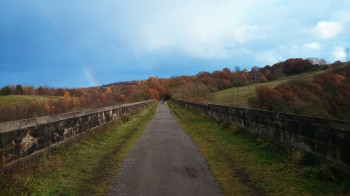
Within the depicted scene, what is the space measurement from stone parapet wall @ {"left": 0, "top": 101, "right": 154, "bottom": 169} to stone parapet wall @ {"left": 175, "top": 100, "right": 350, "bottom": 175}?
18.1 feet

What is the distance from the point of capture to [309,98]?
41344mm

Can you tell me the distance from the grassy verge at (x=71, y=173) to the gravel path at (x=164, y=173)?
0.26 metres

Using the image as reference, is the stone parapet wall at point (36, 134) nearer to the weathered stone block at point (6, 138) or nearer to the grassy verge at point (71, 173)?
the weathered stone block at point (6, 138)

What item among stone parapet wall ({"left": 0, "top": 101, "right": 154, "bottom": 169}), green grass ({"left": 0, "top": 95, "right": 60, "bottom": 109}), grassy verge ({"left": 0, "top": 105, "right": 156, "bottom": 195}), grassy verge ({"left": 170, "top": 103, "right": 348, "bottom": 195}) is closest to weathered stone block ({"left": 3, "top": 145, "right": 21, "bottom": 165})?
stone parapet wall ({"left": 0, "top": 101, "right": 154, "bottom": 169})

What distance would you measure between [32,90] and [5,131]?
350 ft

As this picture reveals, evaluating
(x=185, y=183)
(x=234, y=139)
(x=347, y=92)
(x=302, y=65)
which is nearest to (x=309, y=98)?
(x=347, y=92)

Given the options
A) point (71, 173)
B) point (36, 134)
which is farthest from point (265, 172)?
point (36, 134)

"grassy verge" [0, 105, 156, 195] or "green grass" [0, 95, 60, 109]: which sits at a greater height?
"green grass" [0, 95, 60, 109]

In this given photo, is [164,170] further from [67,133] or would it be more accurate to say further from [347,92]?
[347,92]

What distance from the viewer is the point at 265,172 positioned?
6.40 meters

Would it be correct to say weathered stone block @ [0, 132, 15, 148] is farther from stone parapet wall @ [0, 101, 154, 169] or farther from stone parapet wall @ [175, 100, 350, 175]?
stone parapet wall @ [175, 100, 350, 175]

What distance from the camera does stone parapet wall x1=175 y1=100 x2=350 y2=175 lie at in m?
5.56

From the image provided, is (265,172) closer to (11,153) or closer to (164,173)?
(164,173)

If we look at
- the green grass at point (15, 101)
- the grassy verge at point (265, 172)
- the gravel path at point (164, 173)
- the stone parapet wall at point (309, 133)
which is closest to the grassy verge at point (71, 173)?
the gravel path at point (164, 173)
